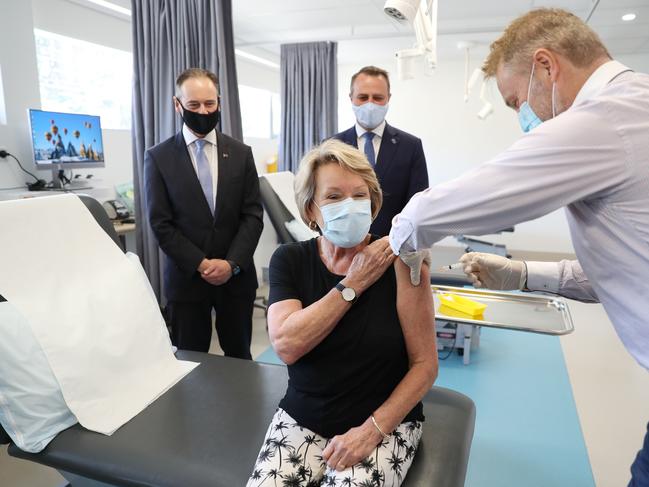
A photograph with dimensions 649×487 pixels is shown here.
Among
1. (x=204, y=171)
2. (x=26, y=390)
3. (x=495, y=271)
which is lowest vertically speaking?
(x=26, y=390)

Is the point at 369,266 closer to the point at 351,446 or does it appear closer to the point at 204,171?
the point at 351,446

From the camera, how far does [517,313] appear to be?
7.84ft

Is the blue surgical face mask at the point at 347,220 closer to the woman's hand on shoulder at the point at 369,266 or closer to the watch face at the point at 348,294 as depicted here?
the woman's hand on shoulder at the point at 369,266

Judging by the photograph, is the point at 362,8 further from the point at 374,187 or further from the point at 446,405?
the point at 446,405

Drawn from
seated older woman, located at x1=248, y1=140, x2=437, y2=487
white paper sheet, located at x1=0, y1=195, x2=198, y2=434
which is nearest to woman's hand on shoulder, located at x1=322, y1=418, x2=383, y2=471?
seated older woman, located at x1=248, y1=140, x2=437, y2=487

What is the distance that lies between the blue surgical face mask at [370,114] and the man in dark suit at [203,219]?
1.96 ft

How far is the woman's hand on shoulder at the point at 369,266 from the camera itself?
1.23m

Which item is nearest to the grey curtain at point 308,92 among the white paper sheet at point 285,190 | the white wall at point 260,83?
the white wall at point 260,83

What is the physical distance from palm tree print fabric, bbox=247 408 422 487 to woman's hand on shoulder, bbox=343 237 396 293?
0.40 m

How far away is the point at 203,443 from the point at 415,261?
84 centimetres

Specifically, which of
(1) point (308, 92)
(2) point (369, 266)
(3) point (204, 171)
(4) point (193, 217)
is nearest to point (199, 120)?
(3) point (204, 171)

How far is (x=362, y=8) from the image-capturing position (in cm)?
412

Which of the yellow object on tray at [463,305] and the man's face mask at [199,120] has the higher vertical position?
the man's face mask at [199,120]

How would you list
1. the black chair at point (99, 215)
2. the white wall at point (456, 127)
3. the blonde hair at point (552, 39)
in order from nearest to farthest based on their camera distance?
1. the blonde hair at point (552, 39)
2. the black chair at point (99, 215)
3. the white wall at point (456, 127)
